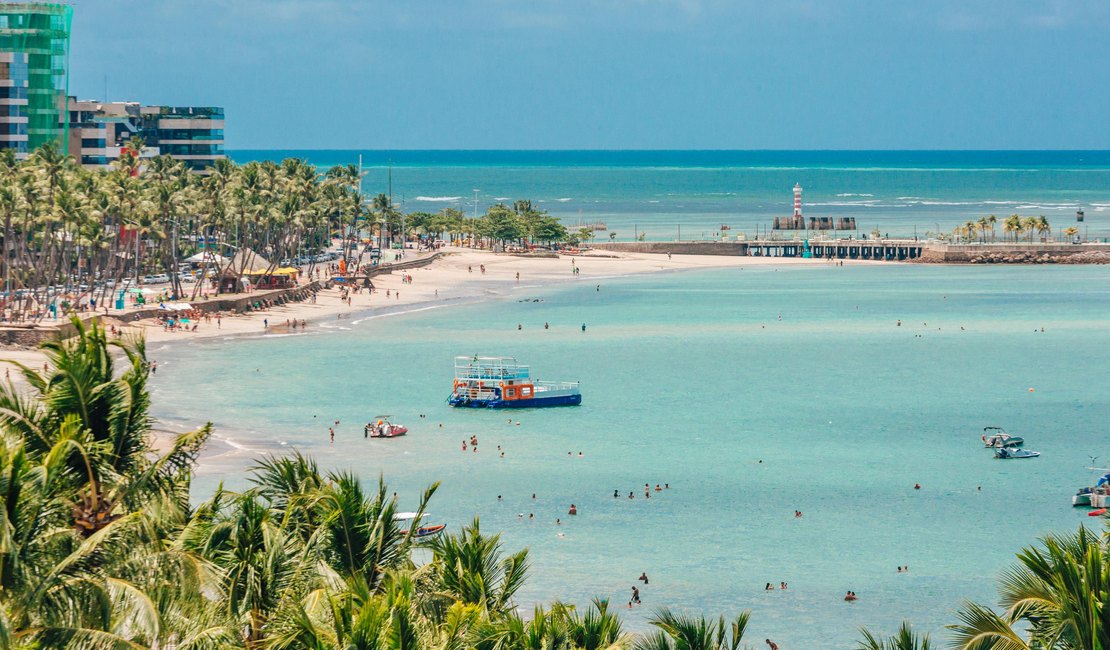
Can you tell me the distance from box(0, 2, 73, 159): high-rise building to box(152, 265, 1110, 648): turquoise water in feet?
130

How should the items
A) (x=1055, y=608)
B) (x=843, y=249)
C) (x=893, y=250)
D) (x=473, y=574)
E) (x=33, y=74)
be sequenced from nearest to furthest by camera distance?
1. (x=1055, y=608)
2. (x=473, y=574)
3. (x=33, y=74)
4. (x=893, y=250)
5. (x=843, y=249)

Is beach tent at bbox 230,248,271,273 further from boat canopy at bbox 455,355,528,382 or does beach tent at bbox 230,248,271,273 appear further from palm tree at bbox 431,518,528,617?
palm tree at bbox 431,518,528,617

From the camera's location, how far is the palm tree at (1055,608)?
14328 mm

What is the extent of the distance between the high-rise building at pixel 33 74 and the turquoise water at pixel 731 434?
39.5 metres

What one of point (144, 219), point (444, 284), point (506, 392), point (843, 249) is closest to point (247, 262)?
point (144, 219)

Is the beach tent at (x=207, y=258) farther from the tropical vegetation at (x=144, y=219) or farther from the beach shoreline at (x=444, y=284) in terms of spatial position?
the beach shoreline at (x=444, y=284)

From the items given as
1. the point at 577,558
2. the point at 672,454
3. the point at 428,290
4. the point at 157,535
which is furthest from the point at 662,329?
the point at 157,535

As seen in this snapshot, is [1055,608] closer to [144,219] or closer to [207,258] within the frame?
[144,219]

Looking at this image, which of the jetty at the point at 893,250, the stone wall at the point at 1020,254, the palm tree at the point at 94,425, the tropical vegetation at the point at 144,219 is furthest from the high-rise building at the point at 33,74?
the palm tree at the point at 94,425

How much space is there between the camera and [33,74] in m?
122

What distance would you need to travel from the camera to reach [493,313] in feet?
350

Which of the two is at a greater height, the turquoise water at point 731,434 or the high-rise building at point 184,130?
the high-rise building at point 184,130

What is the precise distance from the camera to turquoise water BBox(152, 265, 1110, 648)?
4200 centimetres

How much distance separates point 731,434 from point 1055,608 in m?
47.7
